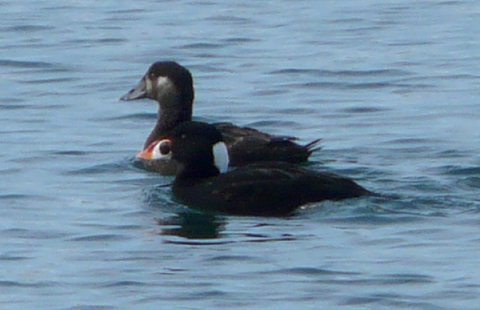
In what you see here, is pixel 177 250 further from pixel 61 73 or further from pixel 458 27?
pixel 458 27

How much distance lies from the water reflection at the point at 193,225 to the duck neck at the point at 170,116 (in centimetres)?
279

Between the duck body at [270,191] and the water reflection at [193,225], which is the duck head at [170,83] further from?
the water reflection at [193,225]

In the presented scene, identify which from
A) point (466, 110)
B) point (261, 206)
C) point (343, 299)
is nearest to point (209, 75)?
point (466, 110)

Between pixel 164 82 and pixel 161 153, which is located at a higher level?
pixel 164 82

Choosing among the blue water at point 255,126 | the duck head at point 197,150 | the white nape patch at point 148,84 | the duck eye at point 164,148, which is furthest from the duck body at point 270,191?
the white nape patch at point 148,84

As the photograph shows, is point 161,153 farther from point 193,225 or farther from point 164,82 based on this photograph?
point 193,225

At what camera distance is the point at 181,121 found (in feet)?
62.5

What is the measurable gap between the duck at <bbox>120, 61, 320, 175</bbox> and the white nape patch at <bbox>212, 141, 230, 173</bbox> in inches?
32.5

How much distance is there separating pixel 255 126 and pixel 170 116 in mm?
1281

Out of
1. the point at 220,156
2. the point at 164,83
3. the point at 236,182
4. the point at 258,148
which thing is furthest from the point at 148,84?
the point at 236,182

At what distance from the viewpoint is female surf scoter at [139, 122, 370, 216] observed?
631 inches

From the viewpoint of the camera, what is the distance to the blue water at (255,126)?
13781mm

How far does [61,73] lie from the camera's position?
23.0 meters

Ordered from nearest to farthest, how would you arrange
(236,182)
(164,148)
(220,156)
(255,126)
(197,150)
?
1. (236,182)
2. (197,150)
3. (220,156)
4. (164,148)
5. (255,126)
